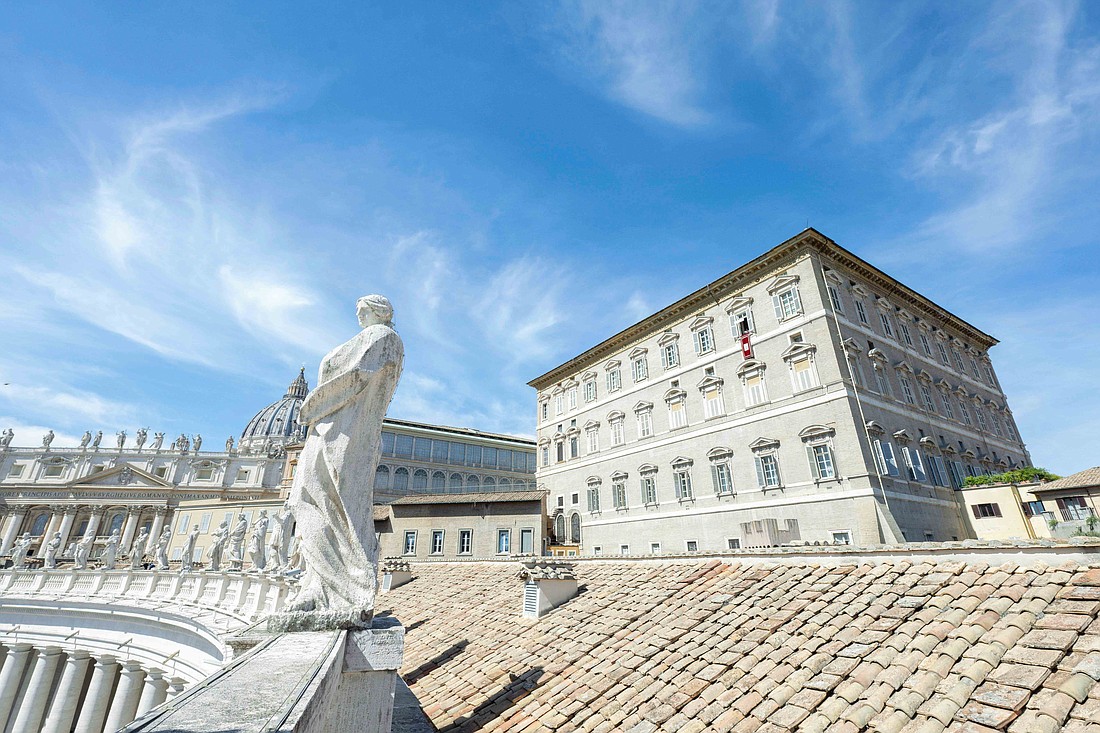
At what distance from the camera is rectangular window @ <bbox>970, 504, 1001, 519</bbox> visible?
24141mm

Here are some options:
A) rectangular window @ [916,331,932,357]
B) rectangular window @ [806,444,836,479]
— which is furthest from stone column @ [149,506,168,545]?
rectangular window @ [916,331,932,357]

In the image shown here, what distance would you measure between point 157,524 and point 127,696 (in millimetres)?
64609

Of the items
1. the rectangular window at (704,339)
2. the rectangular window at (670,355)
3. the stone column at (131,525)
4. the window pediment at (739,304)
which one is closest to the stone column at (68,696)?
the rectangular window at (670,355)

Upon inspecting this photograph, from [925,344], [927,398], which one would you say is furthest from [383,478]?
[925,344]

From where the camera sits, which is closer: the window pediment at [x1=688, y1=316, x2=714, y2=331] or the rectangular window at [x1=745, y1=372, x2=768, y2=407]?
the rectangular window at [x1=745, y1=372, x2=768, y2=407]

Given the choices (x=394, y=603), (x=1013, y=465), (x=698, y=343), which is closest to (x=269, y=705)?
(x=394, y=603)

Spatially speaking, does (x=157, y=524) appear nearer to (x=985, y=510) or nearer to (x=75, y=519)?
(x=75, y=519)

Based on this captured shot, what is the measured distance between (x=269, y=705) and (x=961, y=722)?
6010 mm

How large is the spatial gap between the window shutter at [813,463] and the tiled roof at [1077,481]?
951 cm

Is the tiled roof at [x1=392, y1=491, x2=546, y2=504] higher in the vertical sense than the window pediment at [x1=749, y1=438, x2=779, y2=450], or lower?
lower

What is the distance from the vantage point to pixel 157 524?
65.4m

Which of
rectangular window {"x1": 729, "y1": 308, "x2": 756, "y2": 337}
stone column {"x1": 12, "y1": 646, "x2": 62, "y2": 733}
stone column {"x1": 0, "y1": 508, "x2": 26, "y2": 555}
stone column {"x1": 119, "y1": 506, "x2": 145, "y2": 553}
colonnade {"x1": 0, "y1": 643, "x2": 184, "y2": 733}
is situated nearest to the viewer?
colonnade {"x1": 0, "y1": 643, "x2": 184, "y2": 733}

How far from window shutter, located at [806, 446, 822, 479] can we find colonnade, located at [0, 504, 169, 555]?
74.8 meters

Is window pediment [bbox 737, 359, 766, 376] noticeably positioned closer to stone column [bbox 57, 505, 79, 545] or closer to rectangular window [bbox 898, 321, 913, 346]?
rectangular window [bbox 898, 321, 913, 346]
